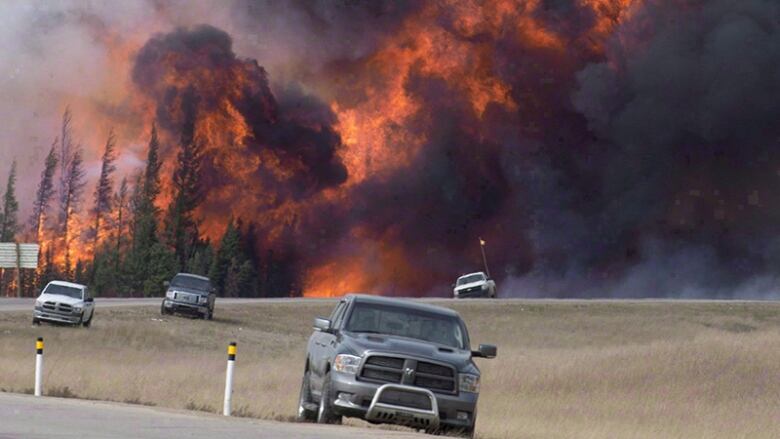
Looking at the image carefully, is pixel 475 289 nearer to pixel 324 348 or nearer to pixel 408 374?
pixel 324 348

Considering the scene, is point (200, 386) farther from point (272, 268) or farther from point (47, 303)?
point (272, 268)

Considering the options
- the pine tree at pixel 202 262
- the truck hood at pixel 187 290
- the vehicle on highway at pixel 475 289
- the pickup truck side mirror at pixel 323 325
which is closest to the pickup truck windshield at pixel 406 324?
the pickup truck side mirror at pixel 323 325

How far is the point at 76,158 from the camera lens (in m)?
125

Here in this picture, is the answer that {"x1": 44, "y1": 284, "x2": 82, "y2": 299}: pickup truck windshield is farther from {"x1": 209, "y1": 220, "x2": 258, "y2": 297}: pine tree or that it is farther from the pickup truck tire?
{"x1": 209, "y1": 220, "x2": 258, "y2": 297}: pine tree

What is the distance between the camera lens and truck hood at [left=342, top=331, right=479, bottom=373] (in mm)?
19250

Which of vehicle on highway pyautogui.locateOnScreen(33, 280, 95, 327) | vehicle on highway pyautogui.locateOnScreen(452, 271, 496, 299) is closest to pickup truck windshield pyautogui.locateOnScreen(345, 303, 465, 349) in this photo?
vehicle on highway pyautogui.locateOnScreen(33, 280, 95, 327)

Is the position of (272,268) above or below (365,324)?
above

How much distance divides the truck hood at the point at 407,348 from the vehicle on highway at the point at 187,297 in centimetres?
4125

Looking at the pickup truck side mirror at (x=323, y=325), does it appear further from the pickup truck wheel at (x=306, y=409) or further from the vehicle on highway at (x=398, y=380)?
the pickup truck wheel at (x=306, y=409)

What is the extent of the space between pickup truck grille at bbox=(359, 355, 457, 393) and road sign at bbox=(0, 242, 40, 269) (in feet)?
200

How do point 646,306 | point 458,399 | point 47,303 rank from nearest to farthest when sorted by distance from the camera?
point 458,399
point 47,303
point 646,306

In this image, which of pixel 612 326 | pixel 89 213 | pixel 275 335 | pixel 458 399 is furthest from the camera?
pixel 89 213

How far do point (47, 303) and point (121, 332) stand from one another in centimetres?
302

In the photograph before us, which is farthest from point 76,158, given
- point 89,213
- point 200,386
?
point 200,386
